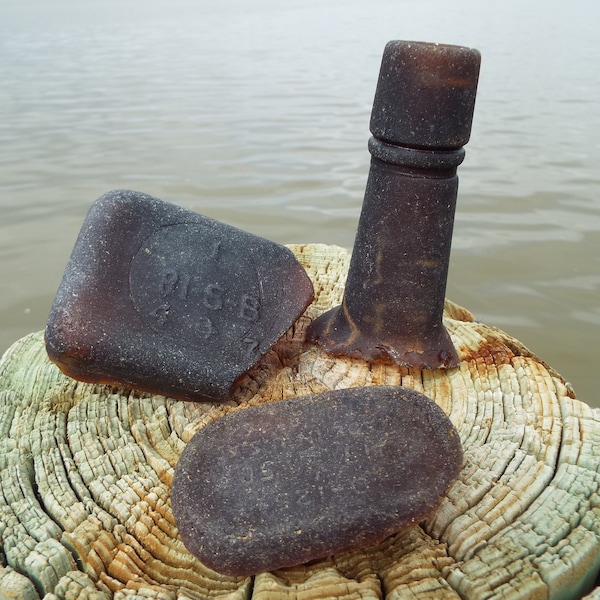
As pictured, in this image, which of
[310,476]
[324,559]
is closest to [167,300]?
[310,476]

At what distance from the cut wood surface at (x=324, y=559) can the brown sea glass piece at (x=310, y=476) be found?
97mm

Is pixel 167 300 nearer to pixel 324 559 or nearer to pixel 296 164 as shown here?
pixel 324 559

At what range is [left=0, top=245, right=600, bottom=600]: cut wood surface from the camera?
4.63 feet

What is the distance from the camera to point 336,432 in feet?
5.34

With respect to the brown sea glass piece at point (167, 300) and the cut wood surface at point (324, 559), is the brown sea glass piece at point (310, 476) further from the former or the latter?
the brown sea glass piece at point (167, 300)

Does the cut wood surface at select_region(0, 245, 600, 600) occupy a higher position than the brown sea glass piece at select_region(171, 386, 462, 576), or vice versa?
the brown sea glass piece at select_region(171, 386, 462, 576)

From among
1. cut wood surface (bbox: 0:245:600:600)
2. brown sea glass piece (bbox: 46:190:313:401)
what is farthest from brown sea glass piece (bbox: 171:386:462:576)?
brown sea glass piece (bbox: 46:190:313:401)

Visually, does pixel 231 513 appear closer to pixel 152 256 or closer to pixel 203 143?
pixel 152 256

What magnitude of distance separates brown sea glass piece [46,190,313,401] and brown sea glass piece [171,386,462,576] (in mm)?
287

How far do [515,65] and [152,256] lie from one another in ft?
31.8

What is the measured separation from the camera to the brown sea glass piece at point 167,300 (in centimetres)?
186

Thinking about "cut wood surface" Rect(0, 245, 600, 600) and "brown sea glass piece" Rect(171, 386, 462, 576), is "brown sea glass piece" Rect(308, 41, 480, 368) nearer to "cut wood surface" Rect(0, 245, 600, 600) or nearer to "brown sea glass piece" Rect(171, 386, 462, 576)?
"cut wood surface" Rect(0, 245, 600, 600)

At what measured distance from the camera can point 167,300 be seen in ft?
6.44

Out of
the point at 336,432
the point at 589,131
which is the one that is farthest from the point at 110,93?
the point at 336,432
